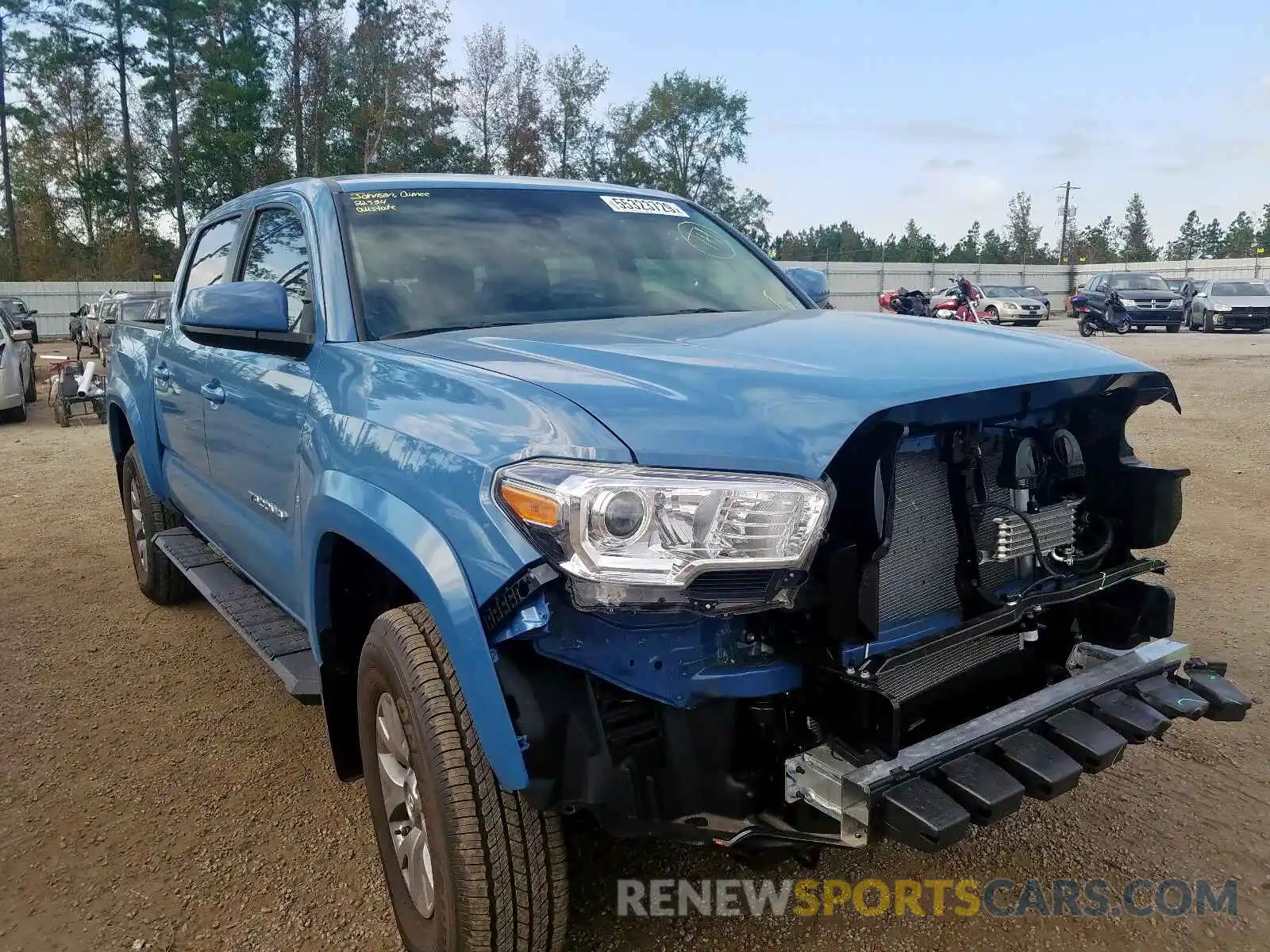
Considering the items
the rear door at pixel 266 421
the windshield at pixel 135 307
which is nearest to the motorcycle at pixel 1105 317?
the windshield at pixel 135 307

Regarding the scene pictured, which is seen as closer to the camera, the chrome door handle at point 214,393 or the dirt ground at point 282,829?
the dirt ground at point 282,829

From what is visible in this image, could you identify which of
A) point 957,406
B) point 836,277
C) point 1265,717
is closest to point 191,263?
point 957,406

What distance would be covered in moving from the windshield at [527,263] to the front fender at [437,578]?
0.63 metres

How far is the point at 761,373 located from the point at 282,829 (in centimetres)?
209

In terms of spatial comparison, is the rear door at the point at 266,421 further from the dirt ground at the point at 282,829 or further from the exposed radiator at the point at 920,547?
the exposed radiator at the point at 920,547

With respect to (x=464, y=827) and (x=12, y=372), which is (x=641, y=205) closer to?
(x=464, y=827)

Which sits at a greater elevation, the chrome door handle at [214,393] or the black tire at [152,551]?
the chrome door handle at [214,393]

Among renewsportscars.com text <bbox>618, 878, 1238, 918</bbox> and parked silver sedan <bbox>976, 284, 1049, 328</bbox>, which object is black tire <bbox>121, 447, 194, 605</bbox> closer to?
renewsportscars.com text <bbox>618, 878, 1238, 918</bbox>

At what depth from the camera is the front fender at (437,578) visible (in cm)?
186

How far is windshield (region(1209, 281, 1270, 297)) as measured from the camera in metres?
26.3

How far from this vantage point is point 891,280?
149 feet

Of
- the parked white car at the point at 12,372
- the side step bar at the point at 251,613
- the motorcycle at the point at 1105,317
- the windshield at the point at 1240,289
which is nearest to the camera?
the side step bar at the point at 251,613

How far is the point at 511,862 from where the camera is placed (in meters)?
2.06

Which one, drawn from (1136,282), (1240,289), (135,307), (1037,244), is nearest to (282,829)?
(135,307)
